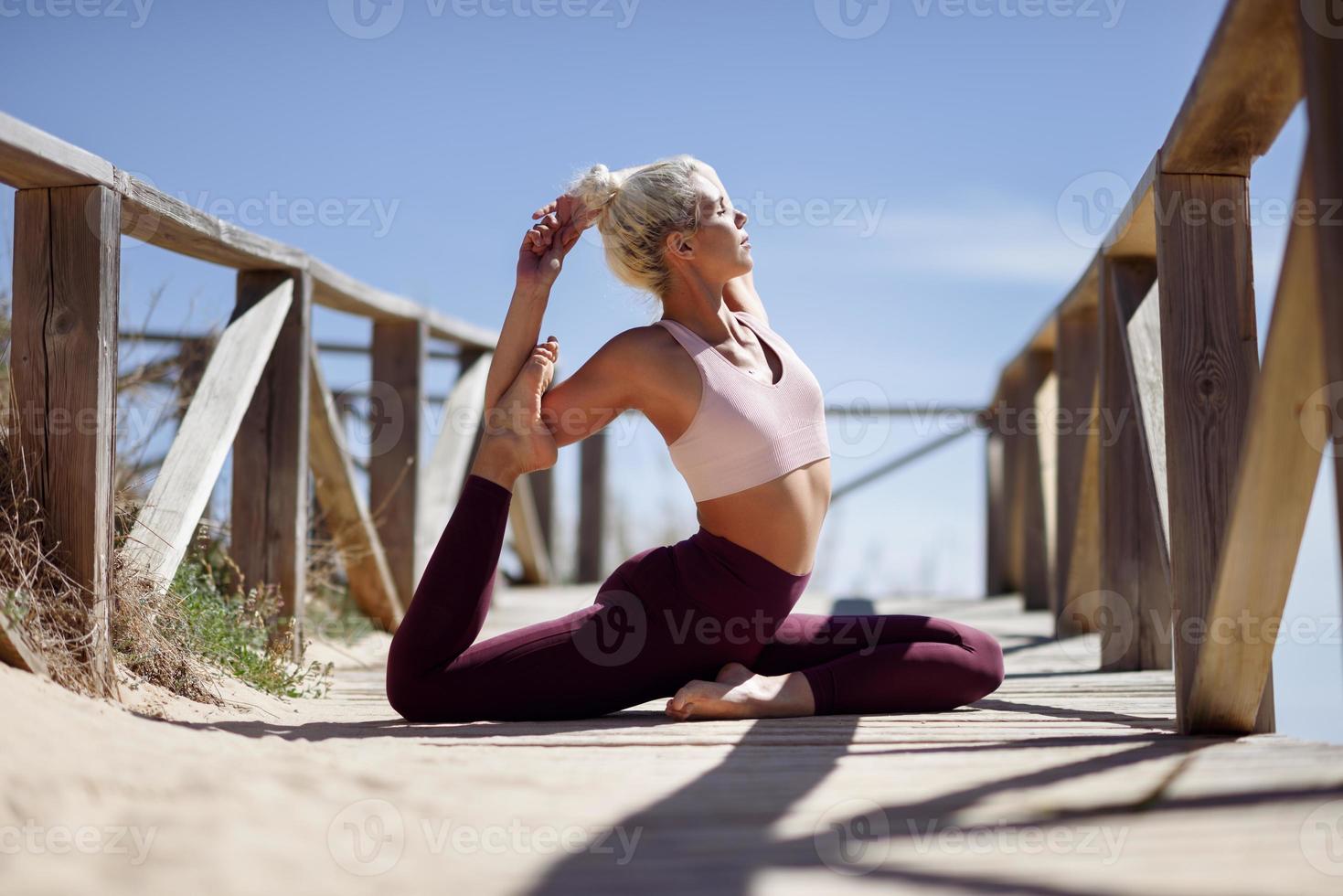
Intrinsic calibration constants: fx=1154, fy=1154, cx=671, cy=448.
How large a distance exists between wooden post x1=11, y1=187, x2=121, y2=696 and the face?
1.17 metres

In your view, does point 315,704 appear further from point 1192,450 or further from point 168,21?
point 168,21

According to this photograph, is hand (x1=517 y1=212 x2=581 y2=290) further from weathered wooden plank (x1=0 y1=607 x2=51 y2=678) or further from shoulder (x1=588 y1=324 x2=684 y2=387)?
weathered wooden plank (x1=0 y1=607 x2=51 y2=678)

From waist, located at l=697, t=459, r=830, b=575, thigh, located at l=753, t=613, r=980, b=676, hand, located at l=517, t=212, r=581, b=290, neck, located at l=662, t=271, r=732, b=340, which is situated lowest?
thigh, located at l=753, t=613, r=980, b=676

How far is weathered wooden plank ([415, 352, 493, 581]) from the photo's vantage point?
4.55 meters

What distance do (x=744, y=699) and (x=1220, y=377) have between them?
1.07 metres

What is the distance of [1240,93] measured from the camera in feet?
5.99

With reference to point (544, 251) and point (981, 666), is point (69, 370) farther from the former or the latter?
point (981, 666)

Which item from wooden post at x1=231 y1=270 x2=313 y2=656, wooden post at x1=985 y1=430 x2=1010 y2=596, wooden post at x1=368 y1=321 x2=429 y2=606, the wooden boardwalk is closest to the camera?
the wooden boardwalk

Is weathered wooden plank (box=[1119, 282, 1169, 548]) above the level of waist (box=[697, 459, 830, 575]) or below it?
above

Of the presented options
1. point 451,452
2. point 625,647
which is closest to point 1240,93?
point 625,647

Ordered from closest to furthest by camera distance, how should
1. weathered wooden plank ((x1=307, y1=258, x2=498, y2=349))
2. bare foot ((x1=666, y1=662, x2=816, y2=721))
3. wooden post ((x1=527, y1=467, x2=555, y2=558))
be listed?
bare foot ((x1=666, y1=662, x2=816, y2=721)) → weathered wooden plank ((x1=307, y1=258, x2=498, y2=349)) → wooden post ((x1=527, y1=467, x2=555, y2=558))

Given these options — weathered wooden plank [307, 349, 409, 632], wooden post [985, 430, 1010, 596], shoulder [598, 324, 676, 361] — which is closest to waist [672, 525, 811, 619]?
shoulder [598, 324, 676, 361]

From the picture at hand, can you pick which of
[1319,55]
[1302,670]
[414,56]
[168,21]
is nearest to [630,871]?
[1319,55]

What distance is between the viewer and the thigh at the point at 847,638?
252 centimetres
